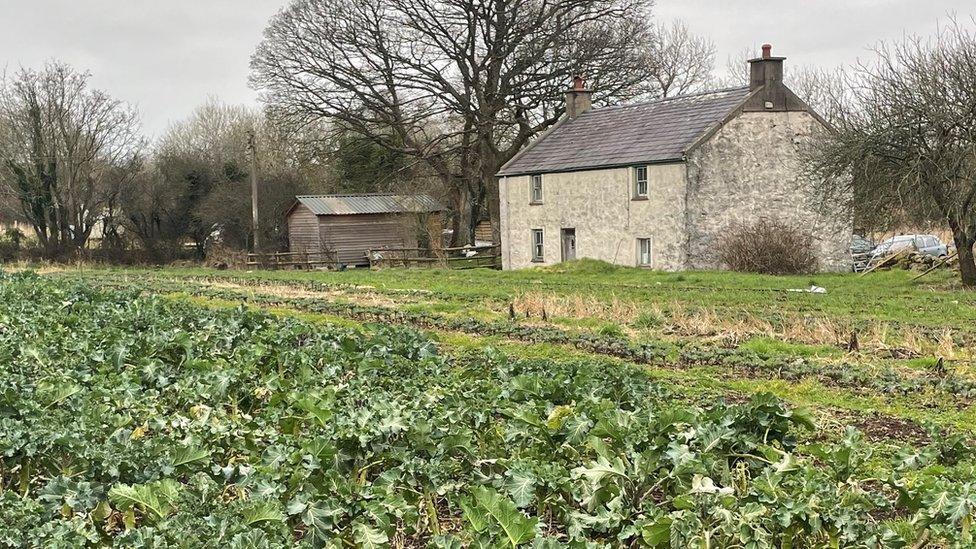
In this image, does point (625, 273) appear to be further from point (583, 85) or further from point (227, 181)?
point (227, 181)

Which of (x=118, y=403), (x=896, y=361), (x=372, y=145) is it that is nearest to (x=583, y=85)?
(x=372, y=145)

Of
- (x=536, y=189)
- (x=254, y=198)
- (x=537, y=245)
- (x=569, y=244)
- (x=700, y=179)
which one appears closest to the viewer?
(x=700, y=179)

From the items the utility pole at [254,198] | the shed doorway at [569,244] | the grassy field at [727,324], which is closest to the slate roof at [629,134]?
the shed doorway at [569,244]

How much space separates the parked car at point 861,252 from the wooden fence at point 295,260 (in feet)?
73.0

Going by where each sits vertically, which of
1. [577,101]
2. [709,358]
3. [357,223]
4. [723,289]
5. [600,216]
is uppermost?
[577,101]

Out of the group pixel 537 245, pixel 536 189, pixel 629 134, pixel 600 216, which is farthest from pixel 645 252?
pixel 536 189

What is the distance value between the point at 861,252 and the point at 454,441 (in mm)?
35850

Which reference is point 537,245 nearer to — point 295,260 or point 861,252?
point 295,260

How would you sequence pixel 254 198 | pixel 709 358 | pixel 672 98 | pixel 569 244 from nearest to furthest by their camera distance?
1. pixel 709 358
2. pixel 672 98
3. pixel 569 244
4. pixel 254 198

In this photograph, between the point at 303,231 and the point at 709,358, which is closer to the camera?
the point at 709,358

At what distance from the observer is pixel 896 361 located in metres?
13.4

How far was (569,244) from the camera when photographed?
39.8 metres

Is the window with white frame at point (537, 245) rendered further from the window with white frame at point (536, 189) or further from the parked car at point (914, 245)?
the parked car at point (914, 245)

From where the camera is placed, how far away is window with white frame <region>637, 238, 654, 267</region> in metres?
35.8
